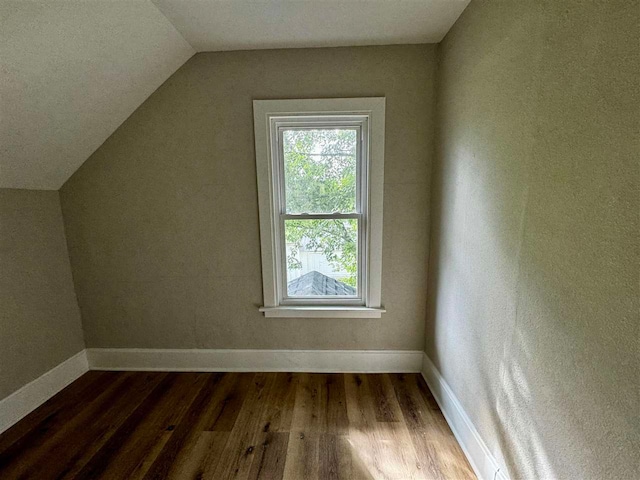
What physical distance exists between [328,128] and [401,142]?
513 mm

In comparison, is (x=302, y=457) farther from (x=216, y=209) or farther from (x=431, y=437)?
(x=216, y=209)

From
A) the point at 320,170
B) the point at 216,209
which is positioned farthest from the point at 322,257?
the point at 216,209

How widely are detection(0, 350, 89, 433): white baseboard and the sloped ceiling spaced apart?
4.20ft

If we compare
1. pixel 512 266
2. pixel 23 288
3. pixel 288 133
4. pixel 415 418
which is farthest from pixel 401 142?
pixel 23 288

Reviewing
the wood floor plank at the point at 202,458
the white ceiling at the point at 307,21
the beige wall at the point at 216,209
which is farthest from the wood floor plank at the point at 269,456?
the white ceiling at the point at 307,21

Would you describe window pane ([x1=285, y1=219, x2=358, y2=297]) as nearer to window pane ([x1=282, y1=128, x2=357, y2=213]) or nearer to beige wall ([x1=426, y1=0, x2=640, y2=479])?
window pane ([x1=282, y1=128, x2=357, y2=213])

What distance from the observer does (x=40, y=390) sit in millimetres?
1869

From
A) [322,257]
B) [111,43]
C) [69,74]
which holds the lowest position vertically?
[322,257]

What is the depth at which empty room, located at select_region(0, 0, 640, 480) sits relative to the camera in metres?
0.84

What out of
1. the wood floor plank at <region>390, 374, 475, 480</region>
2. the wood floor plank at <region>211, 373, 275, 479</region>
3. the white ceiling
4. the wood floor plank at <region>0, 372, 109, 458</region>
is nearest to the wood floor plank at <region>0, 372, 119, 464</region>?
the wood floor plank at <region>0, 372, 109, 458</region>

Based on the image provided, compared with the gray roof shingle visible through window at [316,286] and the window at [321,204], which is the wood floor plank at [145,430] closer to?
the window at [321,204]

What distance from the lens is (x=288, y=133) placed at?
199 cm

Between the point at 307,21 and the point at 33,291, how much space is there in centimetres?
244

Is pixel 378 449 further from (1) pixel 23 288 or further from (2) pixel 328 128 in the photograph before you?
(1) pixel 23 288
